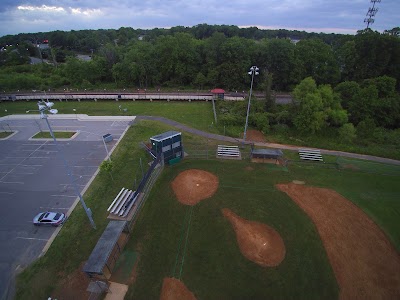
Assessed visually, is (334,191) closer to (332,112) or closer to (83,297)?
(332,112)

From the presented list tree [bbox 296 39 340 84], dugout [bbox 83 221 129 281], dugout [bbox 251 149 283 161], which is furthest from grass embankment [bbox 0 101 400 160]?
dugout [bbox 83 221 129 281]

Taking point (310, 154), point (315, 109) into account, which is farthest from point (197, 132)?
point (315, 109)

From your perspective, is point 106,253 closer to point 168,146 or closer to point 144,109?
point 168,146

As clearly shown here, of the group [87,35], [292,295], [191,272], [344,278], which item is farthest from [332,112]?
[87,35]

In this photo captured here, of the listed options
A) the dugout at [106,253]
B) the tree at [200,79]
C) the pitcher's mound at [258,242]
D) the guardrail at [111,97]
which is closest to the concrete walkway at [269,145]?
the guardrail at [111,97]

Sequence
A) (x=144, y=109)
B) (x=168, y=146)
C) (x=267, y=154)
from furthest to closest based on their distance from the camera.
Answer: (x=144, y=109)
(x=267, y=154)
(x=168, y=146)

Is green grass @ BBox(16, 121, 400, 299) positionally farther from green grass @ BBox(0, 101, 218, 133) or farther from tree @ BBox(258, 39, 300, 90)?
tree @ BBox(258, 39, 300, 90)
